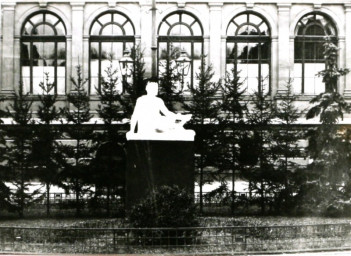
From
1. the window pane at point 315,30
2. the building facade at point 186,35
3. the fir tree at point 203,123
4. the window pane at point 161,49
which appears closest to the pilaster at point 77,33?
the building facade at point 186,35

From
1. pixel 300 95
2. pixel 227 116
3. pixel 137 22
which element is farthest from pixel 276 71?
pixel 227 116

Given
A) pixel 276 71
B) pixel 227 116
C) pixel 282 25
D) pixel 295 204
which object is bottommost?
pixel 295 204

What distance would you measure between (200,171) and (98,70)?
53.0ft

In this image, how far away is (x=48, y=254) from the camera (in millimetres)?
14445

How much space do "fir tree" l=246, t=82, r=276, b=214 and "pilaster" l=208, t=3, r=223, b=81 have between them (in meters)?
13.7

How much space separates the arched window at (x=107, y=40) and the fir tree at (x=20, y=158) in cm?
1527

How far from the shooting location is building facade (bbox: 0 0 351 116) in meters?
41.4

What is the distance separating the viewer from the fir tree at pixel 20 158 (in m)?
25.0

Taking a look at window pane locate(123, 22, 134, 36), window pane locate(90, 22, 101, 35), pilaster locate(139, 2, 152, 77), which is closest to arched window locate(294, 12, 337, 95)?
pilaster locate(139, 2, 152, 77)

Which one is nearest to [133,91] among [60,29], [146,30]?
[146,30]

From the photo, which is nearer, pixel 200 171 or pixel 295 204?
pixel 295 204

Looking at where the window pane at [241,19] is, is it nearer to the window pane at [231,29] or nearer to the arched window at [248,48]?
the arched window at [248,48]

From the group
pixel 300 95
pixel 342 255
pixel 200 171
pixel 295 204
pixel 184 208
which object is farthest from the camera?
pixel 300 95

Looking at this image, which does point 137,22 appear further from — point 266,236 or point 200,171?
point 266,236
